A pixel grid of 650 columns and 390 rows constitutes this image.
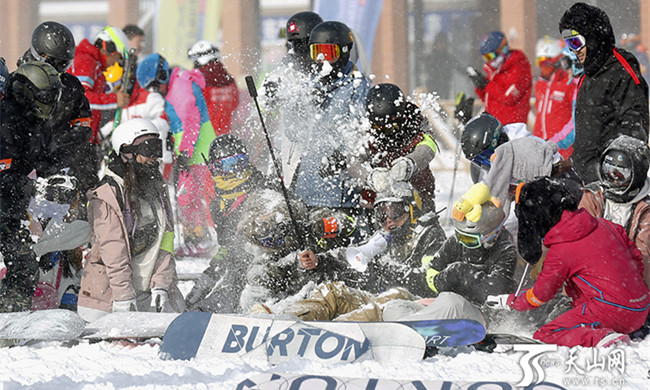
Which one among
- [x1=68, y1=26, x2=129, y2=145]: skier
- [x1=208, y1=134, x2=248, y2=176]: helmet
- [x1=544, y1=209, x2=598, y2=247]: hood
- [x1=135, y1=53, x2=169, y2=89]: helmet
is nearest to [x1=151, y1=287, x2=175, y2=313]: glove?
[x1=208, y1=134, x2=248, y2=176]: helmet

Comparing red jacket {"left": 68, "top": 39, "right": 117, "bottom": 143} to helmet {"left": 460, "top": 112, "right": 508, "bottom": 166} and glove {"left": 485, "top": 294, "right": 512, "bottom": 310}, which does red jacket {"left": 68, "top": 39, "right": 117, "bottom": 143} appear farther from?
glove {"left": 485, "top": 294, "right": 512, "bottom": 310}

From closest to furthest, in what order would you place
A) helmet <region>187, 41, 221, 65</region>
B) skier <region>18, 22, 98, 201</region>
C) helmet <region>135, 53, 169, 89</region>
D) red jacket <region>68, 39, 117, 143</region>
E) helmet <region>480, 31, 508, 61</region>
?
skier <region>18, 22, 98, 201</region>
red jacket <region>68, 39, 117, 143</region>
helmet <region>187, 41, 221, 65</region>
helmet <region>135, 53, 169, 89</region>
helmet <region>480, 31, 508, 61</region>

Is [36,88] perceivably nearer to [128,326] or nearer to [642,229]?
[128,326]

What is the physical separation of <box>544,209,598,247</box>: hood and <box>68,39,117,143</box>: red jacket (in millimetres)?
4736

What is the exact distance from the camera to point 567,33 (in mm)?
5039

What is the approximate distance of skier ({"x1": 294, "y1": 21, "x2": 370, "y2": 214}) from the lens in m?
5.02

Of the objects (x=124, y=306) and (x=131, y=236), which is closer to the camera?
(x=124, y=306)

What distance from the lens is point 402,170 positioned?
473 cm

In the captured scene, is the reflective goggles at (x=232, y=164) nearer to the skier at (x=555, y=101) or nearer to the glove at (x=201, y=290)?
the glove at (x=201, y=290)

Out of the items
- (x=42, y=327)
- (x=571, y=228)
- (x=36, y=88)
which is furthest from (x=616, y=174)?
(x=36, y=88)

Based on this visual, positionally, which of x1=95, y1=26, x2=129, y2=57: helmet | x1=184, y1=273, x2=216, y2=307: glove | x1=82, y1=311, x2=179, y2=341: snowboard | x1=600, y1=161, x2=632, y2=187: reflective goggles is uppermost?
x1=95, y1=26, x2=129, y2=57: helmet

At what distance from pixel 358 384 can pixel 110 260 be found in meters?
2.02

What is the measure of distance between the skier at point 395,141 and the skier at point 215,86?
3070 millimetres

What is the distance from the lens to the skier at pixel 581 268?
12.2ft
